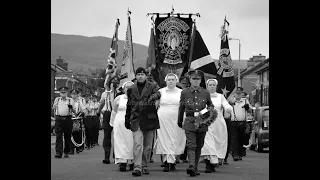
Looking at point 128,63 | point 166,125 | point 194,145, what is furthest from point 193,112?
point 128,63

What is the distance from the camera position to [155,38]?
22047 millimetres

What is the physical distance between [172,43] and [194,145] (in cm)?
837

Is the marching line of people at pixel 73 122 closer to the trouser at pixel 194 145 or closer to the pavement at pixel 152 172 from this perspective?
the pavement at pixel 152 172

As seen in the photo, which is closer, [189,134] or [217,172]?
[189,134]

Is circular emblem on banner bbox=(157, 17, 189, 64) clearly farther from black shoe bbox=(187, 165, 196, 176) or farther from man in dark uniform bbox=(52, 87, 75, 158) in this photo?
black shoe bbox=(187, 165, 196, 176)

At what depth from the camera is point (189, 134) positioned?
553 inches

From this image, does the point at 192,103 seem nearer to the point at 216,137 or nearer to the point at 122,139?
the point at 122,139
